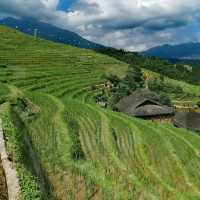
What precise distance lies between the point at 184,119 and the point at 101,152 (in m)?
38.3

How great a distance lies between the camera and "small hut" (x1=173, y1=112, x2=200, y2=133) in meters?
59.7

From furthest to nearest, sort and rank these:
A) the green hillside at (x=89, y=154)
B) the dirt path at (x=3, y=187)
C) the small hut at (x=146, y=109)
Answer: the small hut at (x=146, y=109), the green hillside at (x=89, y=154), the dirt path at (x=3, y=187)

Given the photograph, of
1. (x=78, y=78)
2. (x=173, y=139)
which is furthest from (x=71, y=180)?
(x=78, y=78)

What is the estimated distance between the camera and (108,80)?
8656cm

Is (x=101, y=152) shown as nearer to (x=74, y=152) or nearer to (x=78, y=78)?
(x=74, y=152)

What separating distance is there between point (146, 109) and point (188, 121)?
31.1 feet

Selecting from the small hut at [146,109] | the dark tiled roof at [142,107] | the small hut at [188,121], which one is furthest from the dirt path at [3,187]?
the dark tiled roof at [142,107]

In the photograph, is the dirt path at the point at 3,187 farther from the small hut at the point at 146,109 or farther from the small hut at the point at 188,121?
the small hut at the point at 146,109

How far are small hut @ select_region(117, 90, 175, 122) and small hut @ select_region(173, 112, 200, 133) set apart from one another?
4.51 m

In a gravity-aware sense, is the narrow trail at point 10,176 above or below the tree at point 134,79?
above

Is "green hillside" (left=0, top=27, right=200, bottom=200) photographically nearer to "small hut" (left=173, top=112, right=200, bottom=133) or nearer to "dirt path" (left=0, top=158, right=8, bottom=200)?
"dirt path" (left=0, top=158, right=8, bottom=200)

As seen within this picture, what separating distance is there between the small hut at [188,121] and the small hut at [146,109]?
4.51 meters

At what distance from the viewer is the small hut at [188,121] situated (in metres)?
59.7

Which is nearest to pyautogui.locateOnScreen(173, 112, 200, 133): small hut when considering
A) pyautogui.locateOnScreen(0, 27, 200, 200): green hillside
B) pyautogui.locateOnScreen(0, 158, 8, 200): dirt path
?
pyautogui.locateOnScreen(0, 27, 200, 200): green hillside
